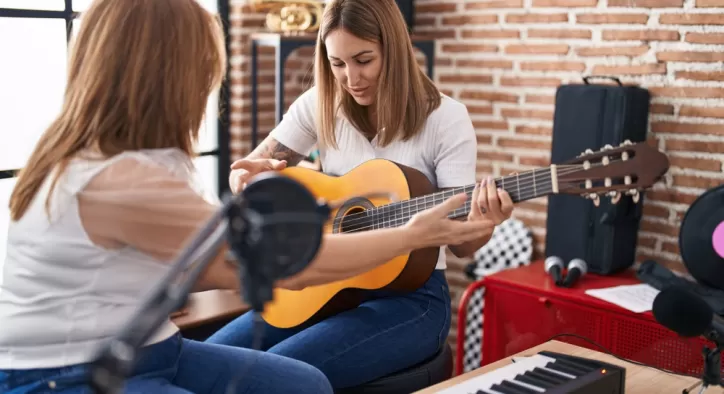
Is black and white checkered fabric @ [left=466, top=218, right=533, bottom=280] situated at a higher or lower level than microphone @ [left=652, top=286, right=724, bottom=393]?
lower

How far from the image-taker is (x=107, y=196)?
1363 mm

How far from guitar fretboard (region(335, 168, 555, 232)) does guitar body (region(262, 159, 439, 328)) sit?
1.3 inches

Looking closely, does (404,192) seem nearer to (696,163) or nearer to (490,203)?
(490,203)

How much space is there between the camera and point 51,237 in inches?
55.7

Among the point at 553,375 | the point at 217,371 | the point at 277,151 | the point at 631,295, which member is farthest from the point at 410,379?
the point at 631,295

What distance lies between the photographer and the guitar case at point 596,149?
297cm

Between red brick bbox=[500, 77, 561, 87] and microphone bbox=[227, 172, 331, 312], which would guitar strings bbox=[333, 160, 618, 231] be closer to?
microphone bbox=[227, 172, 331, 312]

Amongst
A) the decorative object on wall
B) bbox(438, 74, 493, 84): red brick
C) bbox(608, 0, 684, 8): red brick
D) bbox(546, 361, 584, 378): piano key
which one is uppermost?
bbox(608, 0, 684, 8): red brick

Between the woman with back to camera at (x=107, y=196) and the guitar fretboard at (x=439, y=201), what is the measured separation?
0.60 metres

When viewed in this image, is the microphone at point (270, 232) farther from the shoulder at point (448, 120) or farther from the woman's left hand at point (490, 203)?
the shoulder at point (448, 120)

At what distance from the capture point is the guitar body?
2145mm

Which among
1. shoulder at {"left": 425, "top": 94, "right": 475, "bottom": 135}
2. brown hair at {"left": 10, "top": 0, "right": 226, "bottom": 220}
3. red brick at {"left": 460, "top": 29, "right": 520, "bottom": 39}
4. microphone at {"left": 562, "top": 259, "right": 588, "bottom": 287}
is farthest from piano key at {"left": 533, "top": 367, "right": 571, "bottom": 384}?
red brick at {"left": 460, "top": 29, "right": 520, "bottom": 39}

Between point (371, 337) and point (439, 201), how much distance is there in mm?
384

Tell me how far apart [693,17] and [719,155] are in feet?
1.67
